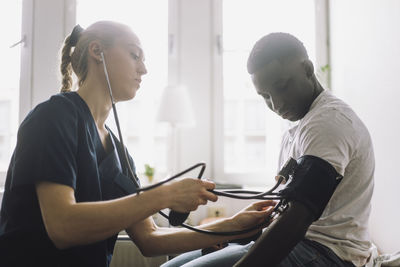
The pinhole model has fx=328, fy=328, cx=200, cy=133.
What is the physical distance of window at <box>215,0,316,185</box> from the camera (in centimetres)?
252

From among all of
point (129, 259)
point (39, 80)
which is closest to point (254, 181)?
point (129, 259)

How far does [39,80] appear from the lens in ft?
8.27

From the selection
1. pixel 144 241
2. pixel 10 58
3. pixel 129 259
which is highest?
pixel 10 58

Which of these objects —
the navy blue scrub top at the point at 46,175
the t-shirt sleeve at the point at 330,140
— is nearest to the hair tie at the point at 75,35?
the navy blue scrub top at the point at 46,175

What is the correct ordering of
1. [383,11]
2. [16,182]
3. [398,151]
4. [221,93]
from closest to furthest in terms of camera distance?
[16,182], [398,151], [383,11], [221,93]

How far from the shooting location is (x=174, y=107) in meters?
2.14

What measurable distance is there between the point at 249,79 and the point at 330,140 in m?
1.78

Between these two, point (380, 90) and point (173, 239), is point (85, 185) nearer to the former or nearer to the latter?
point (173, 239)

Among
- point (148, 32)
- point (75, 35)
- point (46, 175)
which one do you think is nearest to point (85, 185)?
point (46, 175)

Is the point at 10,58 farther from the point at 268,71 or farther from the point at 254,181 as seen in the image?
the point at 268,71

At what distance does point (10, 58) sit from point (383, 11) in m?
2.60

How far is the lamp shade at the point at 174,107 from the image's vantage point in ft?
6.99

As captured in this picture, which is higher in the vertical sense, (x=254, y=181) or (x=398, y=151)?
(x=398, y=151)

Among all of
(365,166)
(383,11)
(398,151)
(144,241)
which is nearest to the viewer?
(365,166)
